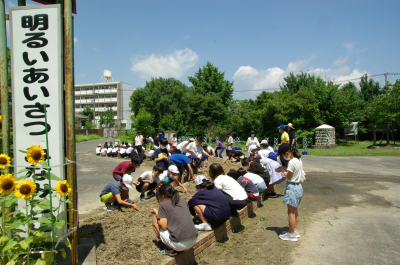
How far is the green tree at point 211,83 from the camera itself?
1603 inches

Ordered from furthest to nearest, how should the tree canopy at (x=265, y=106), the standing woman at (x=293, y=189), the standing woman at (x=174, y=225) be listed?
the tree canopy at (x=265, y=106), the standing woman at (x=293, y=189), the standing woman at (x=174, y=225)

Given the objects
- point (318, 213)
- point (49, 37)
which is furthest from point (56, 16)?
point (318, 213)

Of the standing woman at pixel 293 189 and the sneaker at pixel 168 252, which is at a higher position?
the standing woman at pixel 293 189

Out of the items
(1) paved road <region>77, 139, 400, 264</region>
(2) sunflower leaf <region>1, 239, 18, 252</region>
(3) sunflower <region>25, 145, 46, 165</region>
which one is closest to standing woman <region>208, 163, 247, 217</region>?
(1) paved road <region>77, 139, 400, 264</region>

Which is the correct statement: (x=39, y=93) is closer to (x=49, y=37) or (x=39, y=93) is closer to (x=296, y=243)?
(x=49, y=37)

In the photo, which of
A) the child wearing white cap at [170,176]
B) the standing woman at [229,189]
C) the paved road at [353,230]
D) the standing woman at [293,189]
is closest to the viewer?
the paved road at [353,230]

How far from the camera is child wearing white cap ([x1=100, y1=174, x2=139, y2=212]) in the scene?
18.0 ft

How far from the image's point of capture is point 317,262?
3.85m

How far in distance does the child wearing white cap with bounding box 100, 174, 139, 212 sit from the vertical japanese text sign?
2712 millimetres

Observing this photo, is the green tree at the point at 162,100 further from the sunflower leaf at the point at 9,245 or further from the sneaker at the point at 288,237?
the sunflower leaf at the point at 9,245

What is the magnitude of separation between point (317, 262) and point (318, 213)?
2.38 meters

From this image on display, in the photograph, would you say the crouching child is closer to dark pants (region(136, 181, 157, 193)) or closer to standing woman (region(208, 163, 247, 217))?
dark pants (region(136, 181, 157, 193))

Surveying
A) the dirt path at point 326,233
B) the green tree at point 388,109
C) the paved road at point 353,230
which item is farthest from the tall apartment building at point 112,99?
the dirt path at point 326,233

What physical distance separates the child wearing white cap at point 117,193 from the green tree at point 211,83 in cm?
3491
